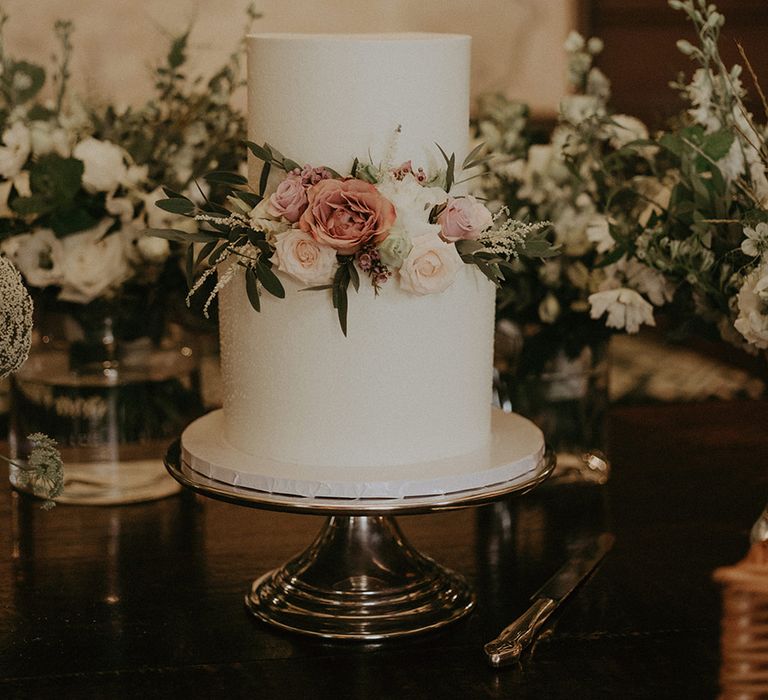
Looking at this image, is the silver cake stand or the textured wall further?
the textured wall

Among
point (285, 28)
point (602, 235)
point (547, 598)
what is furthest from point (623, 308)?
point (285, 28)

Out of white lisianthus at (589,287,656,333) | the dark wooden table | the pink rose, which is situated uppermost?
the pink rose

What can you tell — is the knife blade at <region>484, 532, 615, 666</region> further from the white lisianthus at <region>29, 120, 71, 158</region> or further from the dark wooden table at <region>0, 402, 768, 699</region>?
the white lisianthus at <region>29, 120, 71, 158</region>

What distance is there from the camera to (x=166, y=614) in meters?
1.22

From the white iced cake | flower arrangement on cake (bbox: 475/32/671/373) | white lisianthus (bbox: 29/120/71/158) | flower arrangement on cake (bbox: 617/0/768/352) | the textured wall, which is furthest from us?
the textured wall

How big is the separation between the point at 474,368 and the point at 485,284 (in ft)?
0.26

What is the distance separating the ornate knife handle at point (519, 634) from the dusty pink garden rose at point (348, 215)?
0.37 m

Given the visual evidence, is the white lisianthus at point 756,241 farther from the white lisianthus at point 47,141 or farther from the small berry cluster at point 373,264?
the white lisianthus at point 47,141

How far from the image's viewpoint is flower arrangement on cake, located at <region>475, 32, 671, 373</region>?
1465 millimetres

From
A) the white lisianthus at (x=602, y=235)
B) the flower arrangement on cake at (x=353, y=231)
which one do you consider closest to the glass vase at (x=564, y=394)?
the white lisianthus at (x=602, y=235)

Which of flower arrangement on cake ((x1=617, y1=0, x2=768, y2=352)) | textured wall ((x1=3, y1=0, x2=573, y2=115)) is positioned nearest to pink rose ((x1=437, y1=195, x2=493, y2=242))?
flower arrangement on cake ((x1=617, y1=0, x2=768, y2=352))

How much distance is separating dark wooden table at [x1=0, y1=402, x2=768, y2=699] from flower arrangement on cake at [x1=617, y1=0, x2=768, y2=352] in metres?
0.27

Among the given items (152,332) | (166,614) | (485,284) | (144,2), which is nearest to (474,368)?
(485,284)

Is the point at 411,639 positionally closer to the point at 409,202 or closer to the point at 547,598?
the point at 547,598
